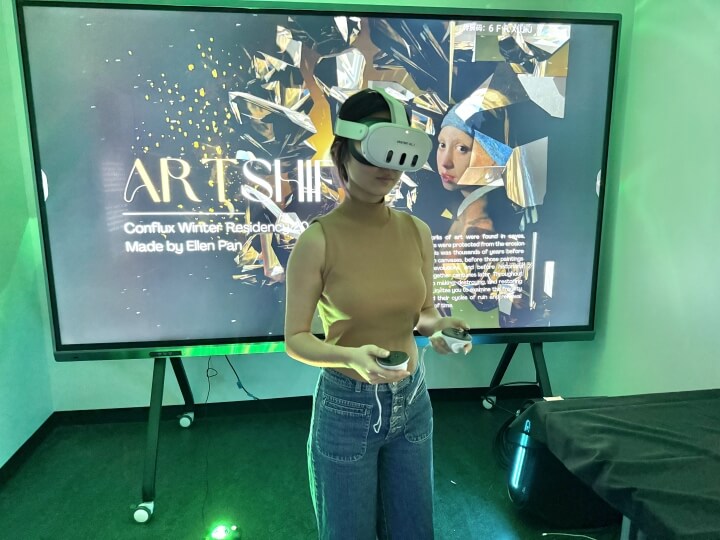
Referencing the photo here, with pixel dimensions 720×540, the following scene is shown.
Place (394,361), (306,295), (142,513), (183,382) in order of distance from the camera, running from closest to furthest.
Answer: (394,361), (306,295), (142,513), (183,382)

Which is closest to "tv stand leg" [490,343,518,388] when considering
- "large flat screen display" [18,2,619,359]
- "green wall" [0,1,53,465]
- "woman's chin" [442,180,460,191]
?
"large flat screen display" [18,2,619,359]

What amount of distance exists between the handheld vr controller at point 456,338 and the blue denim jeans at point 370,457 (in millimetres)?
131

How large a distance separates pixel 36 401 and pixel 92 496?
65 centimetres

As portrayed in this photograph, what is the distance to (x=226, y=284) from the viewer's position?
77.1 inches

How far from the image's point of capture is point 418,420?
108 cm


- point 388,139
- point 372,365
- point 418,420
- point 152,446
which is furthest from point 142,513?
point 388,139

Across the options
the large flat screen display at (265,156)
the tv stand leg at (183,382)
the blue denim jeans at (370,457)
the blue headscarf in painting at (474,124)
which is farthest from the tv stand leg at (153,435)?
the blue headscarf in painting at (474,124)

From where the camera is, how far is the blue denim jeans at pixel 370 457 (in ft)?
3.32

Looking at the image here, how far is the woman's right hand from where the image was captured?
87 cm

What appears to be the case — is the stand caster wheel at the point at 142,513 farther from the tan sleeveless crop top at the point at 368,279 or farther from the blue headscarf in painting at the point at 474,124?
the blue headscarf in painting at the point at 474,124

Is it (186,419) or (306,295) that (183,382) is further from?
(306,295)

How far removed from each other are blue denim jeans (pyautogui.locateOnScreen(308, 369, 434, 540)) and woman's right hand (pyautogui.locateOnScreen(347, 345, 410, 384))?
13cm

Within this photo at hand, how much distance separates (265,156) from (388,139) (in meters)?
1.07

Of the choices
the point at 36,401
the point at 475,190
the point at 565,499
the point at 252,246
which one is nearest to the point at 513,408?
the point at 565,499
